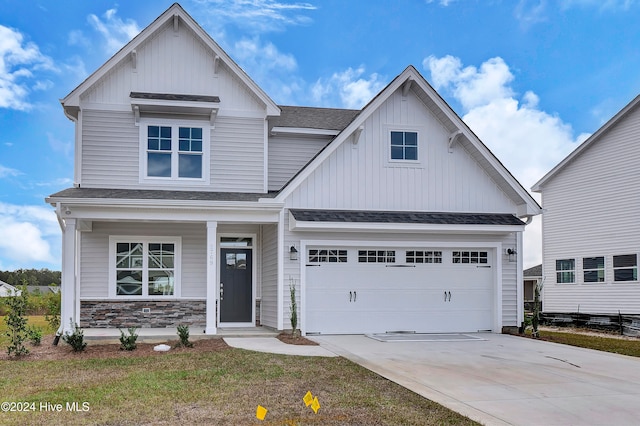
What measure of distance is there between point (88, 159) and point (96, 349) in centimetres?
554

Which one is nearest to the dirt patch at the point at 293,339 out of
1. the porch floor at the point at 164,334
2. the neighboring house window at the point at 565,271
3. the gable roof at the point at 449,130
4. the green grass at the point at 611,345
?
the porch floor at the point at 164,334

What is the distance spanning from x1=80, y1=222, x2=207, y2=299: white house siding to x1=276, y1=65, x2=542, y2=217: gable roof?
12.8 feet

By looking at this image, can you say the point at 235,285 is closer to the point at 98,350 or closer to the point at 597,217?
the point at 98,350

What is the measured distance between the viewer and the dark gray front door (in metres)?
17.1

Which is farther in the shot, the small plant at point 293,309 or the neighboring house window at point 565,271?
the neighboring house window at point 565,271

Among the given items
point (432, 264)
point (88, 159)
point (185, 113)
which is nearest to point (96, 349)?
point (88, 159)

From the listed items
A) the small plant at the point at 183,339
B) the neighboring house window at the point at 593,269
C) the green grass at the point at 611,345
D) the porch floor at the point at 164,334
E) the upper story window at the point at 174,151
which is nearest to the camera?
the small plant at the point at 183,339

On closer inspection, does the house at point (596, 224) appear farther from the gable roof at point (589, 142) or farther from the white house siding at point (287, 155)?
the white house siding at point (287, 155)

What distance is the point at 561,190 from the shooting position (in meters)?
24.8

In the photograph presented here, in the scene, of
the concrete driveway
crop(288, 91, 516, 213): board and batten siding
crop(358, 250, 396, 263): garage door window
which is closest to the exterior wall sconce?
crop(288, 91, 516, 213): board and batten siding

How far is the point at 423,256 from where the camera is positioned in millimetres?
16109

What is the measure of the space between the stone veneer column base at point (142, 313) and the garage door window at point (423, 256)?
5593 millimetres

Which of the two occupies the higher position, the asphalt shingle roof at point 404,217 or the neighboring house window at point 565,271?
the asphalt shingle roof at point 404,217

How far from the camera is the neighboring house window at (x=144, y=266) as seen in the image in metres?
16.5
